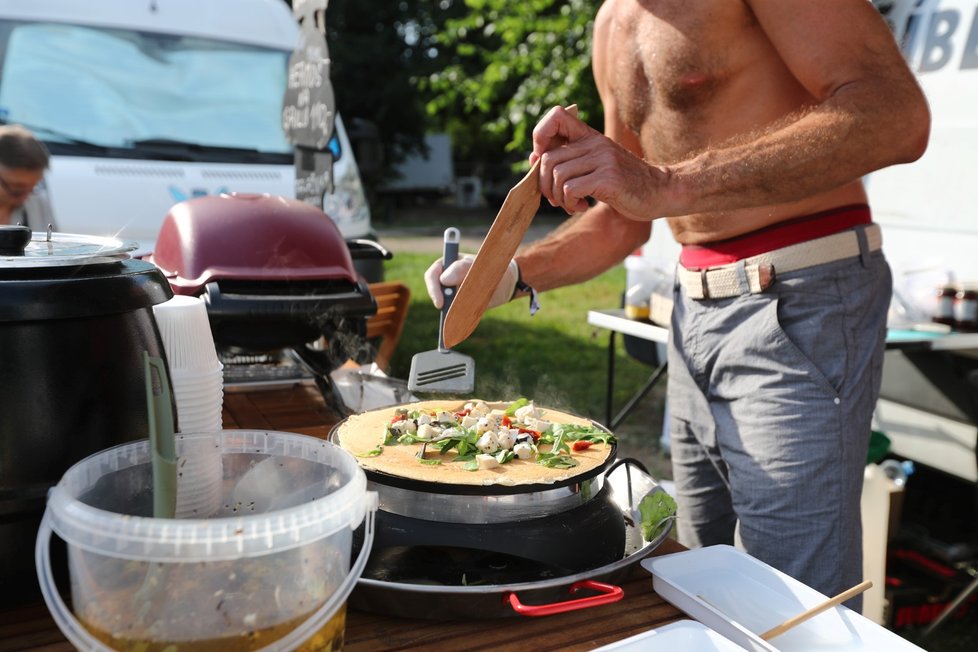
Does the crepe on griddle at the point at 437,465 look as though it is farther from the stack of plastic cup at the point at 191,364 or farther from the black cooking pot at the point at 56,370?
the black cooking pot at the point at 56,370

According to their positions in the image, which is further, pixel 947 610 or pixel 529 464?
pixel 947 610

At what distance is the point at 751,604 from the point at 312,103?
2.27 metres

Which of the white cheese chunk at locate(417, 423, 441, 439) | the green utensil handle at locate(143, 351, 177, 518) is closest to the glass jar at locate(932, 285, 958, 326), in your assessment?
the white cheese chunk at locate(417, 423, 441, 439)

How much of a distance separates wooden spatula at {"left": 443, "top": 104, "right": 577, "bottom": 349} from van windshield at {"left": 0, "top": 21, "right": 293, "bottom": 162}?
346cm

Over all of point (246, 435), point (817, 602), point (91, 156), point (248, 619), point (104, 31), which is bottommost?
point (817, 602)

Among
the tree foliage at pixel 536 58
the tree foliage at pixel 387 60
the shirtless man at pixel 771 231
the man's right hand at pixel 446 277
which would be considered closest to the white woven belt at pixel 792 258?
the shirtless man at pixel 771 231

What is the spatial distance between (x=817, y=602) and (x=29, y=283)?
3.37ft

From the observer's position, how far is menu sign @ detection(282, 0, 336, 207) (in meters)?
2.79

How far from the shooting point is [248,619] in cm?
77

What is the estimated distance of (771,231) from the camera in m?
1.75

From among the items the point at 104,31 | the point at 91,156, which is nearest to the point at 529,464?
the point at 91,156

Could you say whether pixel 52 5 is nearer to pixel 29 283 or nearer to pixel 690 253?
pixel 690 253

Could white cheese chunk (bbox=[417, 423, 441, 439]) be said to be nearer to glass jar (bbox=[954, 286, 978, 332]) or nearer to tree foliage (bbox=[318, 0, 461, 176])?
glass jar (bbox=[954, 286, 978, 332])

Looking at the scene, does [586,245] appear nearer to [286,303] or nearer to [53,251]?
[286,303]
